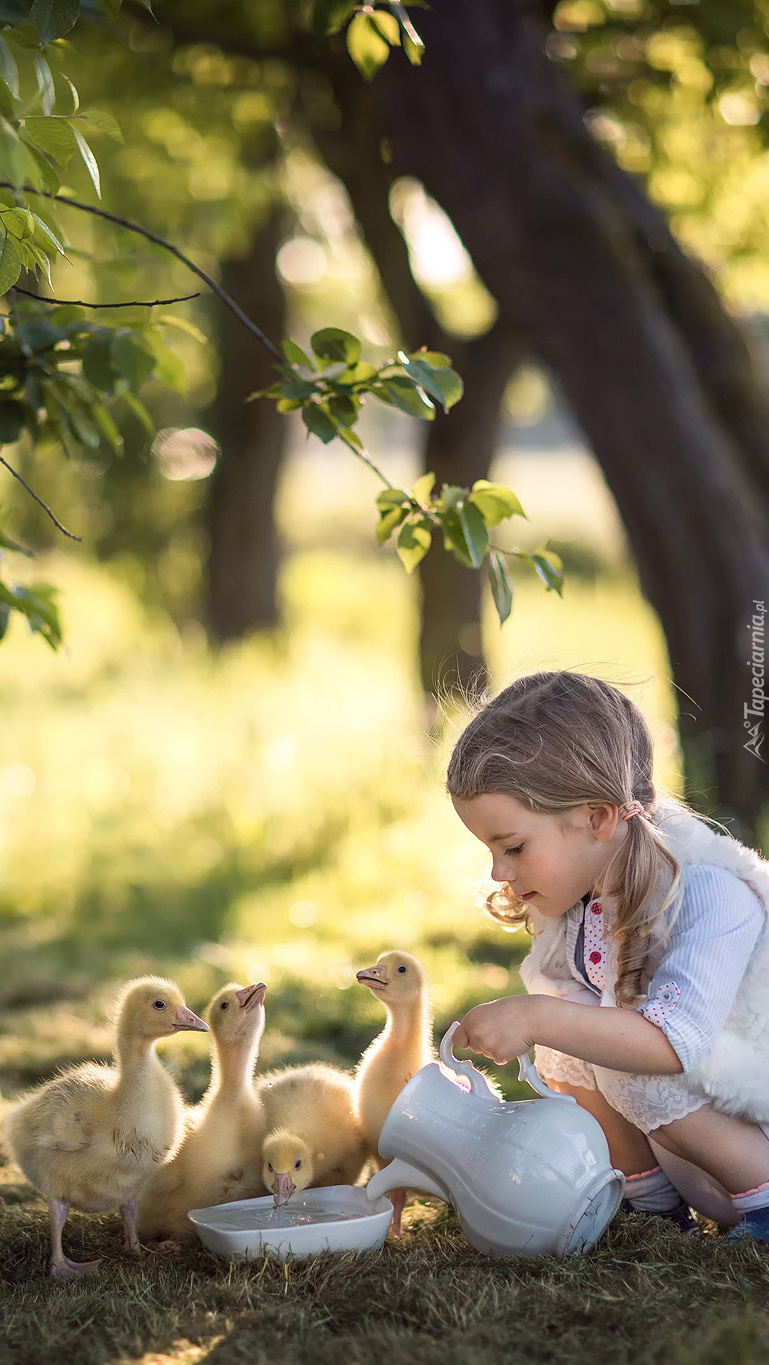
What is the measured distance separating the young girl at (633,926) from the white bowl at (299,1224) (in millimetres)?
389

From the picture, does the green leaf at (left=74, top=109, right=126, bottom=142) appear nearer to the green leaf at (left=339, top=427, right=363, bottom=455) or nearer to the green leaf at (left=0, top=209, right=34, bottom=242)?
the green leaf at (left=0, top=209, right=34, bottom=242)

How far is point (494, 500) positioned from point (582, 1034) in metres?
1.07

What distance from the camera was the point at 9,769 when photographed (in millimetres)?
8180

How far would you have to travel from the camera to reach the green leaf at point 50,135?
1.86 metres

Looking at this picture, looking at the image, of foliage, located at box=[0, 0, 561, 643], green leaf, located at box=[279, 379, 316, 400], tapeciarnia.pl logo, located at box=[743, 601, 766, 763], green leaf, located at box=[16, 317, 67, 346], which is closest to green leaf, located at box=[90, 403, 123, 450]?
foliage, located at box=[0, 0, 561, 643]

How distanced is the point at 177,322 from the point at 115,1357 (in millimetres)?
1958

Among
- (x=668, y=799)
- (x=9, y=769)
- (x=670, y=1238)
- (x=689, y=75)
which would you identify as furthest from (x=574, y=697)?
(x=9, y=769)

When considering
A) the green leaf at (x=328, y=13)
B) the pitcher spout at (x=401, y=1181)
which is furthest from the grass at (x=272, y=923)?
the green leaf at (x=328, y=13)

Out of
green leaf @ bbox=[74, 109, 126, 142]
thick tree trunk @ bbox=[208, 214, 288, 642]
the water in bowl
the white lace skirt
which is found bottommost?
the water in bowl

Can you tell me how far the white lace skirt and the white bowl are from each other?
49 cm

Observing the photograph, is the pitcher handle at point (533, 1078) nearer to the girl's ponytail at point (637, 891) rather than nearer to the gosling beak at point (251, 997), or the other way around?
the girl's ponytail at point (637, 891)

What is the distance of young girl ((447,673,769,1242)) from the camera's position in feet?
7.34

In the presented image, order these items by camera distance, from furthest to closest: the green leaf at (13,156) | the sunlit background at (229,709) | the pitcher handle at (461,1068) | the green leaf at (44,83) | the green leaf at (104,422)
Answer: the sunlit background at (229,709), the green leaf at (104,422), the pitcher handle at (461,1068), the green leaf at (44,83), the green leaf at (13,156)

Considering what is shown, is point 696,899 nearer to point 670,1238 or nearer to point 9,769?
point 670,1238
